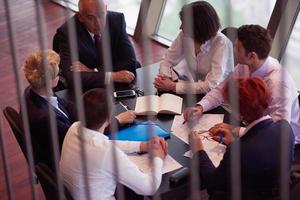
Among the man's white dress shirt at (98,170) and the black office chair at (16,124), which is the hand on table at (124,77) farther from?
the man's white dress shirt at (98,170)

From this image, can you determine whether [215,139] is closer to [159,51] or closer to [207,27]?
[207,27]

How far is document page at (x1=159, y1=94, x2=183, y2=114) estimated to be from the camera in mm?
3053

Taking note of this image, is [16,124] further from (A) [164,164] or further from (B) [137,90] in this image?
(B) [137,90]

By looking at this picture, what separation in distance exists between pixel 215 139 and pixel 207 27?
0.72 m

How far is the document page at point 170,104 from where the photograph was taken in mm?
3053

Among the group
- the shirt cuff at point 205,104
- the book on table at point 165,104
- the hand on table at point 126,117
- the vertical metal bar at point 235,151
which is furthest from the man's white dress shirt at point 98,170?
the vertical metal bar at point 235,151

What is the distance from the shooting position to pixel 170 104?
312cm

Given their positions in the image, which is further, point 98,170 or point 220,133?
point 220,133

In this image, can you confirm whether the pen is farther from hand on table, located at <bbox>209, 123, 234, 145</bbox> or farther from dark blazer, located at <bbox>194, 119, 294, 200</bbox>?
dark blazer, located at <bbox>194, 119, 294, 200</bbox>

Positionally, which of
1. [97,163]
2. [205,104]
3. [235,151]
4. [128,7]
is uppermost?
[128,7]

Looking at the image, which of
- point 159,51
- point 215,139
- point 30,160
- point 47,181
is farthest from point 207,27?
point 159,51

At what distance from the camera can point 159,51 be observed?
5.53m

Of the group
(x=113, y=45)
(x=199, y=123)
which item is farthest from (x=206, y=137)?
(x=113, y=45)

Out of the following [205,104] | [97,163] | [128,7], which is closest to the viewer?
[128,7]
